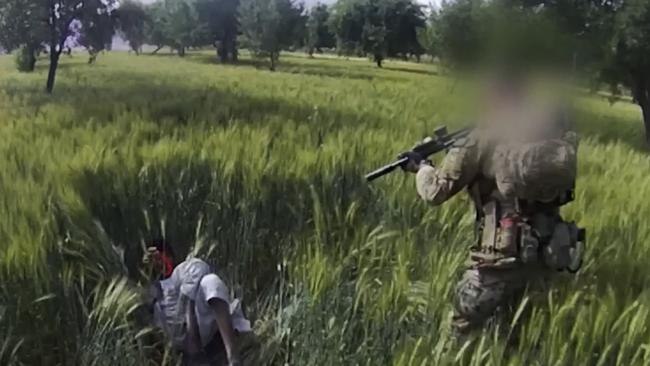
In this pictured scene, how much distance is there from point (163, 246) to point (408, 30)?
43477 millimetres

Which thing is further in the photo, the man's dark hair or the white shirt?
the man's dark hair

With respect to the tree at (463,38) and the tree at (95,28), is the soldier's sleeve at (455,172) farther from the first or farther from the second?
the tree at (95,28)

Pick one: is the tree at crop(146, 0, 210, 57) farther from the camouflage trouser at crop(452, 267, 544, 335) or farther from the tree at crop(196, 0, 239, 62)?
the camouflage trouser at crop(452, 267, 544, 335)

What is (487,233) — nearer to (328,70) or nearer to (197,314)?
(197,314)

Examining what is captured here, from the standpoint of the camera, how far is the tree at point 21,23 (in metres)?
13.9

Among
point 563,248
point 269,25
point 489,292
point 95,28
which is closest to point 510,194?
point 563,248

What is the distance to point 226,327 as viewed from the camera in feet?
9.11

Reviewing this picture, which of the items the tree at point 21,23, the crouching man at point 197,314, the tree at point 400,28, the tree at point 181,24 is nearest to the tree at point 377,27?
the tree at point 400,28

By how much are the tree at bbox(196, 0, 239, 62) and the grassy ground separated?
4759 cm

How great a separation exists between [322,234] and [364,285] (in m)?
0.60

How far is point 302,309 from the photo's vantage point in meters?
2.59

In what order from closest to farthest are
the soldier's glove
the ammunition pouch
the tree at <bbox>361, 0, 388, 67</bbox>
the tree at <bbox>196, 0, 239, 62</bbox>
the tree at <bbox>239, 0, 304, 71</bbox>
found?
the ammunition pouch < the soldier's glove < the tree at <bbox>239, 0, 304, 71</bbox> < the tree at <bbox>361, 0, 388, 67</bbox> < the tree at <bbox>196, 0, 239, 62</bbox>

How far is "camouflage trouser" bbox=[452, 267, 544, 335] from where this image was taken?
96.7 inches

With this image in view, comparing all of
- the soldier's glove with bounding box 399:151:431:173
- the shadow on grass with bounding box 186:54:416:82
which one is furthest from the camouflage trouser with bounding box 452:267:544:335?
the shadow on grass with bounding box 186:54:416:82
